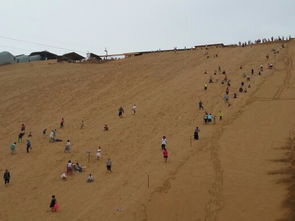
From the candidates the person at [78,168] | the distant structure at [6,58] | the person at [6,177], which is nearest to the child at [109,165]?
the person at [78,168]

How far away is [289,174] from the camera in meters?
22.9

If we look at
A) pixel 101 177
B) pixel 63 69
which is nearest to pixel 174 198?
pixel 101 177

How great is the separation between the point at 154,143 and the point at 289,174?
10759mm

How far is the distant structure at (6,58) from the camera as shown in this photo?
83.2 m

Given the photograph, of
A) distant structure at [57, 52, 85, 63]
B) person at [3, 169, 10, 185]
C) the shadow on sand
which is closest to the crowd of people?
person at [3, 169, 10, 185]

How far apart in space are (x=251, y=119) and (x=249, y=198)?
534 inches

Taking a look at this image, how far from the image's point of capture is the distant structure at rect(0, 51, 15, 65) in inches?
3278

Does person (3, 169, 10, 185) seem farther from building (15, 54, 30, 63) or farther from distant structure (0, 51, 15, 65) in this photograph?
distant structure (0, 51, 15, 65)

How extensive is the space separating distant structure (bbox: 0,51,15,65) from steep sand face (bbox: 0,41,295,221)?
24260 mm

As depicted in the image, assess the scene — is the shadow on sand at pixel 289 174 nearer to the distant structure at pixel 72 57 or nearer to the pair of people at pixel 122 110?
the pair of people at pixel 122 110

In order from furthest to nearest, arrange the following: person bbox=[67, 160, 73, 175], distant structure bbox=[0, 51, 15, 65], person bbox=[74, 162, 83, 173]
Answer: distant structure bbox=[0, 51, 15, 65], person bbox=[74, 162, 83, 173], person bbox=[67, 160, 73, 175]

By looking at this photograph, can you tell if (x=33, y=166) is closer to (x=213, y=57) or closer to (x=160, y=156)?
(x=160, y=156)

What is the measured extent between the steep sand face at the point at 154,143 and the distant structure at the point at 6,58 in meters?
24.3

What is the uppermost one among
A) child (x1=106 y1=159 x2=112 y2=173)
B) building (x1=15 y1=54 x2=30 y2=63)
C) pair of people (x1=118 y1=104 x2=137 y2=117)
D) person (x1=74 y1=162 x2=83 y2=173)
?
building (x1=15 y1=54 x2=30 y2=63)
